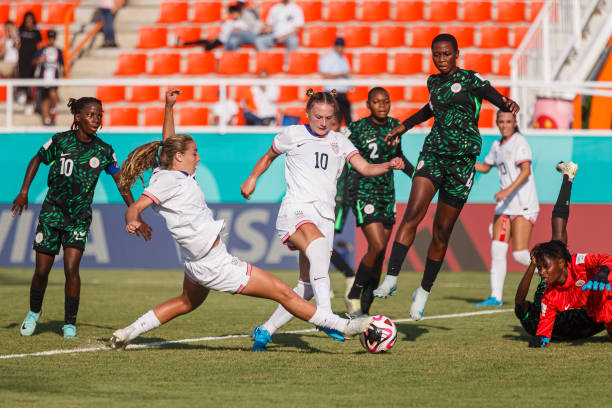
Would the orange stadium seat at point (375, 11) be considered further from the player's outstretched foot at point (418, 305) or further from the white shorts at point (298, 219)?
the white shorts at point (298, 219)

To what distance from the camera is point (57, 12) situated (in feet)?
80.9

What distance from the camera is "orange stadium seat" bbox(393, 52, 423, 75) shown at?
21.3 m

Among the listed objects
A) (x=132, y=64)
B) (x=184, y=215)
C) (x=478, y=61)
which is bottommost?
(x=184, y=215)

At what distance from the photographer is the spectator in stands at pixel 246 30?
2186 centimetres

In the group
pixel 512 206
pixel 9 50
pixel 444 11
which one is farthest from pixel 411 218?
pixel 9 50

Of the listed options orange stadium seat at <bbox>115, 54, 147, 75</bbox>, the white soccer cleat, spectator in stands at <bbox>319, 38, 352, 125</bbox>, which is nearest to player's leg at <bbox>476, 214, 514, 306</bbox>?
the white soccer cleat

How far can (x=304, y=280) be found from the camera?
855cm

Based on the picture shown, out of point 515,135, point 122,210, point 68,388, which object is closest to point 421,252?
point 515,135

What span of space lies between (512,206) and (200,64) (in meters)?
11.3

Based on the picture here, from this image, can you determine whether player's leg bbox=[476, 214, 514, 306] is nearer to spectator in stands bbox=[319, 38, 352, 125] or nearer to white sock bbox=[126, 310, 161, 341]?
white sock bbox=[126, 310, 161, 341]

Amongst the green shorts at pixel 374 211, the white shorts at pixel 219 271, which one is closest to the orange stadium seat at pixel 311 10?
the green shorts at pixel 374 211

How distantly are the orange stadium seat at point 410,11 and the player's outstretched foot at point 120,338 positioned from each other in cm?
1582

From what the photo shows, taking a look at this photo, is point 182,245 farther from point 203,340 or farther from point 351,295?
point 351,295

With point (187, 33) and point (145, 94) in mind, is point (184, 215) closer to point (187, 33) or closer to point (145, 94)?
point (145, 94)
